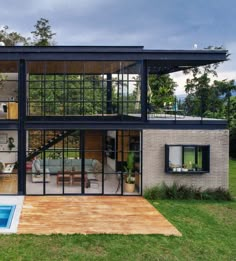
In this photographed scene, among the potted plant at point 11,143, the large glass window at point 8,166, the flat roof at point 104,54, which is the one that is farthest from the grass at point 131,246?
the potted plant at point 11,143

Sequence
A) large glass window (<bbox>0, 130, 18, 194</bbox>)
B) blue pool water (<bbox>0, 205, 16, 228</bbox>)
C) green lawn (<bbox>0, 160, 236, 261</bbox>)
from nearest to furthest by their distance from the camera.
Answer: green lawn (<bbox>0, 160, 236, 261</bbox>) → blue pool water (<bbox>0, 205, 16, 228</bbox>) → large glass window (<bbox>0, 130, 18, 194</bbox>)

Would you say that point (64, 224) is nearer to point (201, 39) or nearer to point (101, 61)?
point (101, 61)

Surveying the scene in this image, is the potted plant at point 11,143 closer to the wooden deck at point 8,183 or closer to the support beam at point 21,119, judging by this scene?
the wooden deck at point 8,183

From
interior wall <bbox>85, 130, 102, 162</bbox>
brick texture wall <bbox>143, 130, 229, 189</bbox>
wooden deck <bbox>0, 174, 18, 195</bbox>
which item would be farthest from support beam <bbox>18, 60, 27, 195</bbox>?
brick texture wall <bbox>143, 130, 229, 189</bbox>

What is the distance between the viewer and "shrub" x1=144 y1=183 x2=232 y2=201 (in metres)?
17.6

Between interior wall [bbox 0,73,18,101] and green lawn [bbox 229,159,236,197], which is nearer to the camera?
green lawn [bbox 229,159,236,197]

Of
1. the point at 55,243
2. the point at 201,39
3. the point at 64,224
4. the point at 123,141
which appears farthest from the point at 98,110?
the point at 201,39

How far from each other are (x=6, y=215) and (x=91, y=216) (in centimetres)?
309

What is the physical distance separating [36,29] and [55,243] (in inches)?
1524

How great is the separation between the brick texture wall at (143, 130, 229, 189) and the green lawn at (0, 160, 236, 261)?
4.36 meters

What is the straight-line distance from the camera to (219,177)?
18266 millimetres

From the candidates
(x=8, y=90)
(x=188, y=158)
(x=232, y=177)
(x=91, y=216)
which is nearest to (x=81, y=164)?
(x=91, y=216)

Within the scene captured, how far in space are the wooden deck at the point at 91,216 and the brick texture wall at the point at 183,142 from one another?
59.3 inches

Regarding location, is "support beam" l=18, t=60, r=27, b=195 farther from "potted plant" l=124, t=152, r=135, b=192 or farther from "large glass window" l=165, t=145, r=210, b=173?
"large glass window" l=165, t=145, r=210, b=173
